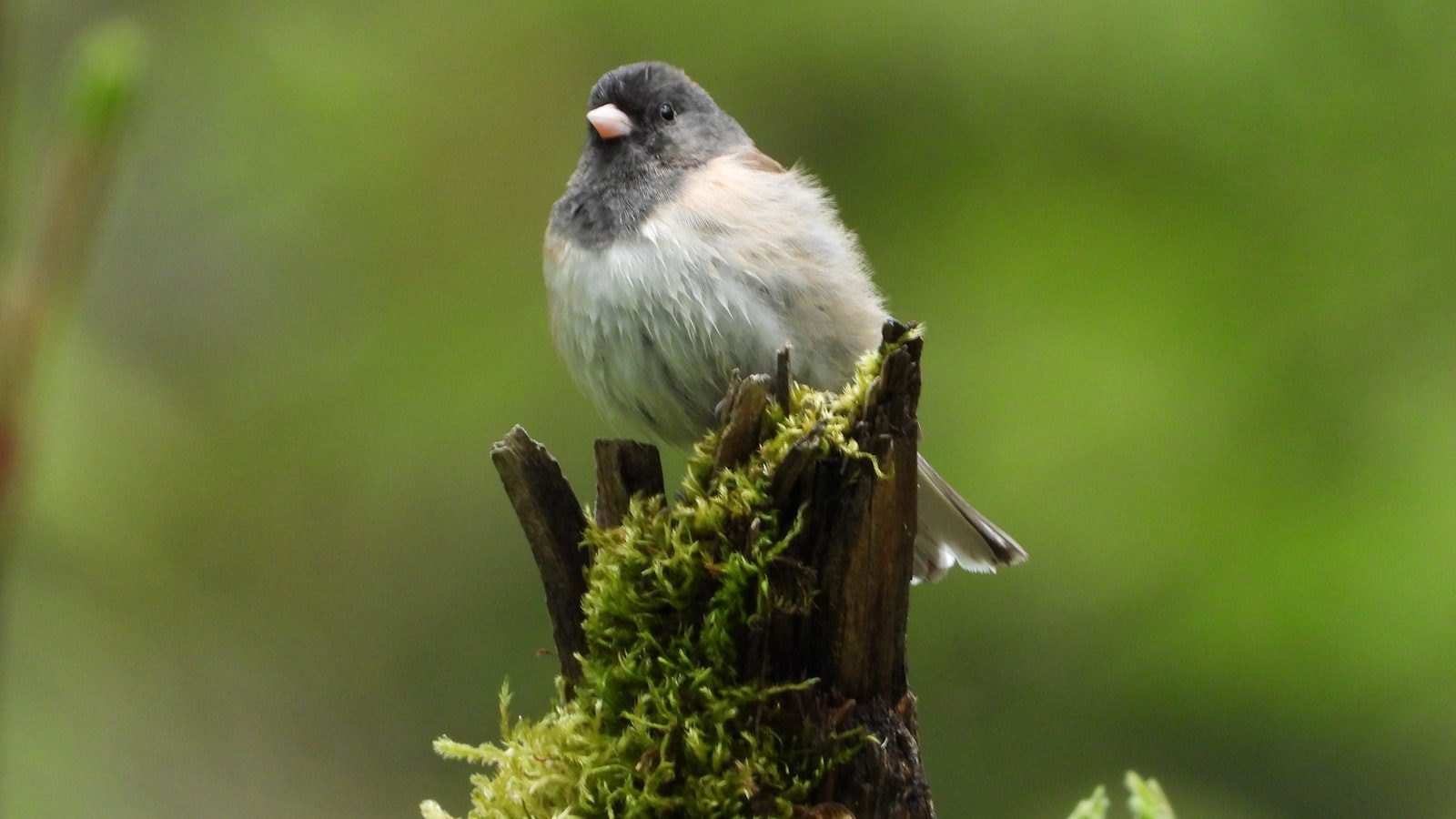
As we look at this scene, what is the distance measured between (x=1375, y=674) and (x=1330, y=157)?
1981 millimetres

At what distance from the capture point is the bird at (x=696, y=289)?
312cm

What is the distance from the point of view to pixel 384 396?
19.9ft

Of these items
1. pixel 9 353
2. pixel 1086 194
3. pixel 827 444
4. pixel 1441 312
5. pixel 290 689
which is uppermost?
pixel 1086 194

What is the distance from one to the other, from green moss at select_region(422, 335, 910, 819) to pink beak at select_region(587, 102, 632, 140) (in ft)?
4.12

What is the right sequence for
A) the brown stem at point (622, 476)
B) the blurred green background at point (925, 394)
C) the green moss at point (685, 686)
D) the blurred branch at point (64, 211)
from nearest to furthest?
1. the blurred branch at point (64, 211)
2. the green moss at point (685, 686)
3. the brown stem at point (622, 476)
4. the blurred green background at point (925, 394)

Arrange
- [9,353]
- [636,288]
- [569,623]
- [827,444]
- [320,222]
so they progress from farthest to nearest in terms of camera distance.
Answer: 1. [320,222]
2. [636,288]
3. [569,623]
4. [827,444]
5. [9,353]

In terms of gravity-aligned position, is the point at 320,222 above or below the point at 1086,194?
above

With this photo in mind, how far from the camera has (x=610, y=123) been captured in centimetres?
354

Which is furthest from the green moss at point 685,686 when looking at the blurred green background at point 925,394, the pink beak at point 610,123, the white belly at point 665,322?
the blurred green background at point 925,394

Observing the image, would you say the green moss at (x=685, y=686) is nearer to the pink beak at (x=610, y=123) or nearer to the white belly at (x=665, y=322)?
the white belly at (x=665, y=322)

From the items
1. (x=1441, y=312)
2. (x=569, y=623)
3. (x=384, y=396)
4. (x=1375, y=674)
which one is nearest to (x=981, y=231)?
(x=1441, y=312)

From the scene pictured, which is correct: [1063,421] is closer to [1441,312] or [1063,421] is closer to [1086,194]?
[1086,194]

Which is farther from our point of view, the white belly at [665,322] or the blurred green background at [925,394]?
the blurred green background at [925,394]

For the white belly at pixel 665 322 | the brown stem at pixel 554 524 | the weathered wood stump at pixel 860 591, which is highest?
the white belly at pixel 665 322
